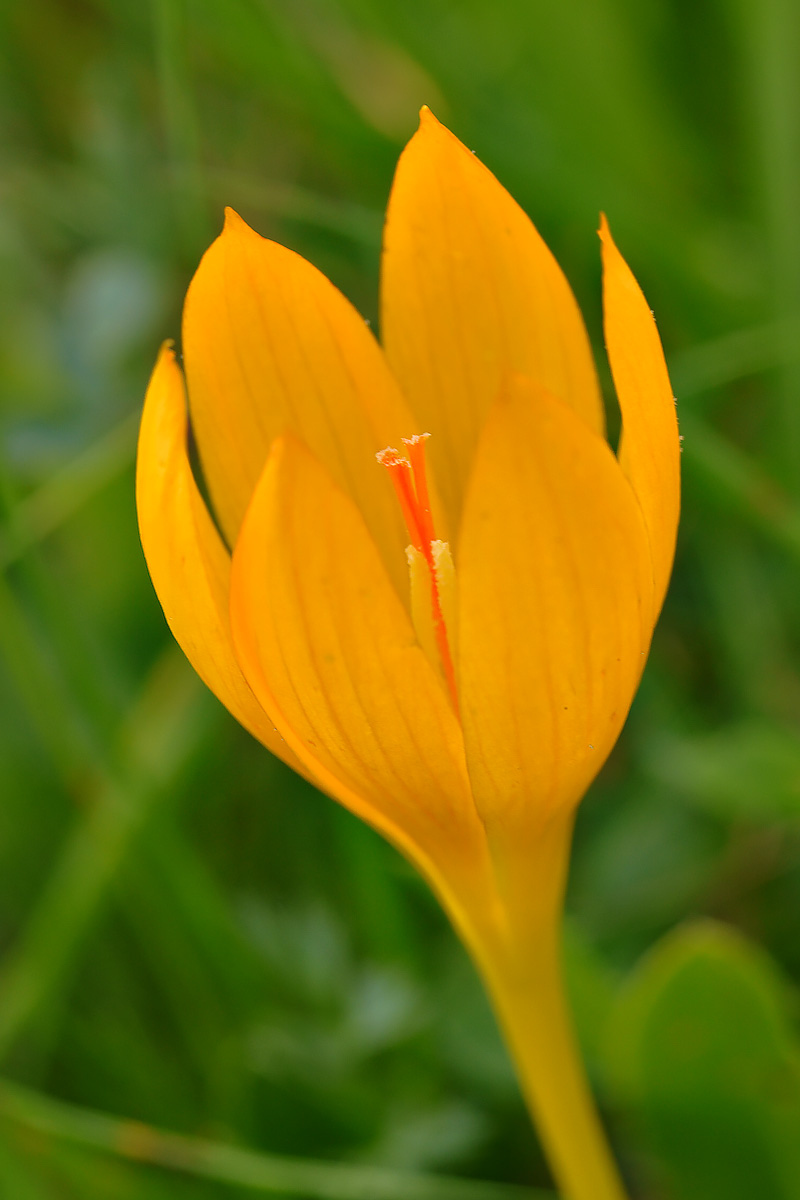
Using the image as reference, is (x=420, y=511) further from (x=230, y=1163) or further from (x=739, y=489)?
(x=230, y=1163)

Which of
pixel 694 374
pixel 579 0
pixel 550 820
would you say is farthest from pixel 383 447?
pixel 579 0

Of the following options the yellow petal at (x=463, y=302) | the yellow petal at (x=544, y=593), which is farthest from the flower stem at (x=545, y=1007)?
the yellow petal at (x=463, y=302)

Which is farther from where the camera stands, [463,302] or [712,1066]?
[712,1066]

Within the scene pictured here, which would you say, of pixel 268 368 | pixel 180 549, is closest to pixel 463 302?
pixel 268 368

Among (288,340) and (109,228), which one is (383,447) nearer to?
(288,340)

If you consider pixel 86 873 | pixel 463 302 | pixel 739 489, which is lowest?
pixel 86 873

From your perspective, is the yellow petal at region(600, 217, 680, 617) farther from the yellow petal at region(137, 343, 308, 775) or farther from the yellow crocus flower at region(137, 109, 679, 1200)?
the yellow petal at region(137, 343, 308, 775)
